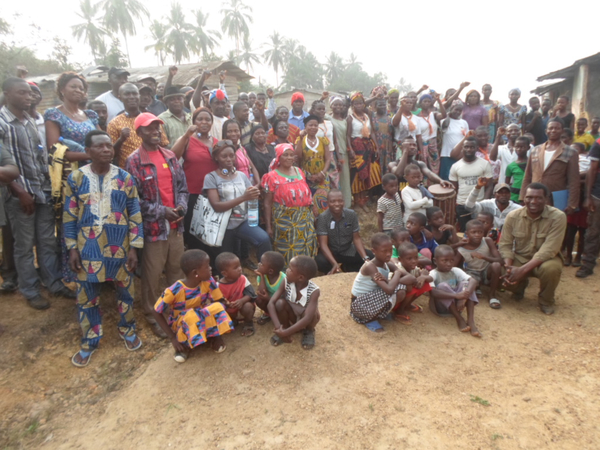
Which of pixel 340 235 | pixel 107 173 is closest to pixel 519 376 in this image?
pixel 340 235

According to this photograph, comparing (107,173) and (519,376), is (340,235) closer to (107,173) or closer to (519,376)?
(519,376)

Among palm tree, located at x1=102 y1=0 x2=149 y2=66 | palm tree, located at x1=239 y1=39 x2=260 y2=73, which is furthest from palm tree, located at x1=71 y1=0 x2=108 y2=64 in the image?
palm tree, located at x1=239 y1=39 x2=260 y2=73

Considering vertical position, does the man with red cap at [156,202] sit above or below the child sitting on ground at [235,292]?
above

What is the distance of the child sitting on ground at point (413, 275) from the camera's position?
12.4 feet

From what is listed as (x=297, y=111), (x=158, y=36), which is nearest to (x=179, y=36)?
(x=158, y=36)

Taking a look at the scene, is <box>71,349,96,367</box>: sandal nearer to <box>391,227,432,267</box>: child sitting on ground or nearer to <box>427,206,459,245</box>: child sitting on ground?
<box>391,227,432,267</box>: child sitting on ground

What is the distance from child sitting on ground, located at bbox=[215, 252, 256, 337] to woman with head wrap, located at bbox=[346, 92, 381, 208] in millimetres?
3844

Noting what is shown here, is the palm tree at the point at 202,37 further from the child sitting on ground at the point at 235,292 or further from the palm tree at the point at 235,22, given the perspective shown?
the child sitting on ground at the point at 235,292

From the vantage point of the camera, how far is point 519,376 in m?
3.18

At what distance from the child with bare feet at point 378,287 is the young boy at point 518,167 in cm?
317

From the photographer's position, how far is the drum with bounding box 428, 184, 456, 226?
18.6 ft

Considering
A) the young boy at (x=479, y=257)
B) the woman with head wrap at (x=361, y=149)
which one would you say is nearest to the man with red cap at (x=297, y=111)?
the woman with head wrap at (x=361, y=149)

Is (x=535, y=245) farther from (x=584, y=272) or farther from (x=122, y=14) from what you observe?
(x=122, y=14)

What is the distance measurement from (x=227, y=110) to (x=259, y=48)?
46.0 m
